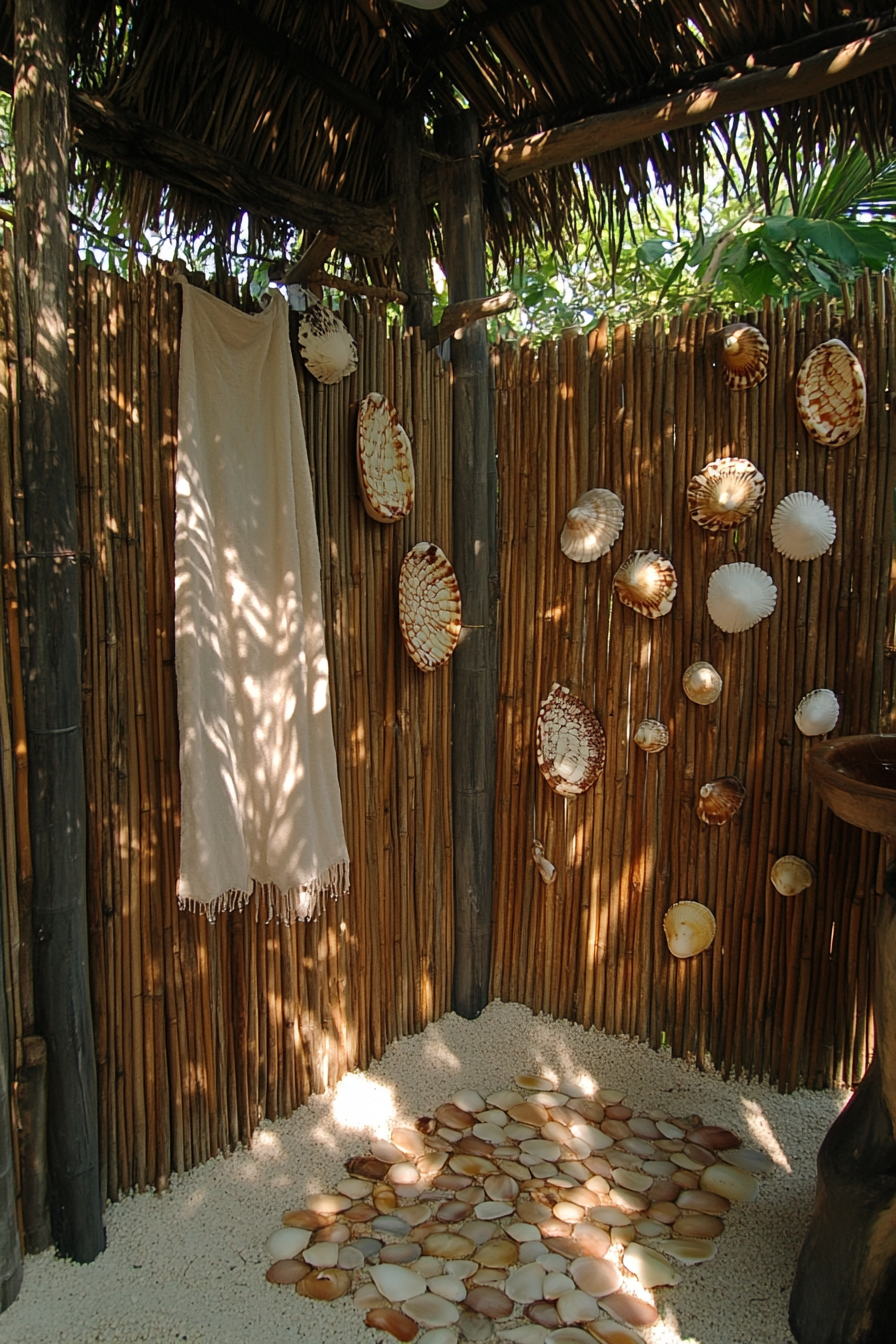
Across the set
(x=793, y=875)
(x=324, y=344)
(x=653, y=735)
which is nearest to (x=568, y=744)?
(x=653, y=735)

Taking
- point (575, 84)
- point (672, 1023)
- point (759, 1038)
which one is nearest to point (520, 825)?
point (672, 1023)

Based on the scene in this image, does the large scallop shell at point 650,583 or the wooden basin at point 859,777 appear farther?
the large scallop shell at point 650,583

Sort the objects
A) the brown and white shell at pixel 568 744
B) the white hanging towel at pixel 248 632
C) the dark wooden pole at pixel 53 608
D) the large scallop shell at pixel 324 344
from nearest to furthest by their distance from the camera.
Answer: the dark wooden pole at pixel 53 608 < the white hanging towel at pixel 248 632 < the large scallop shell at pixel 324 344 < the brown and white shell at pixel 568 744

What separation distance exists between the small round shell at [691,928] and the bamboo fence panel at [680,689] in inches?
1.5

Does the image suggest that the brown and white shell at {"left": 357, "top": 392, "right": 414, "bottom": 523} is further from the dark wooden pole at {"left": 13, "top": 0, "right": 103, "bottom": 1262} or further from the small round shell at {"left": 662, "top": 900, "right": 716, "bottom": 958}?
the small round shell at {"left": 662, "top": 900, "right": 716, "bottom": 958}

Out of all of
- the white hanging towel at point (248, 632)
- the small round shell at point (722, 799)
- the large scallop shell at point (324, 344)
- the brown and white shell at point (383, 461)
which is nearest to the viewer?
the white hanging towel at point (248, 632)

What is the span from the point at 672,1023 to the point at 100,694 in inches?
63.2

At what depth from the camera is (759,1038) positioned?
2.21 metres

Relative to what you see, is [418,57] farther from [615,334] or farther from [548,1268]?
[548,1268]

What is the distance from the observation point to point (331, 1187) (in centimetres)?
189

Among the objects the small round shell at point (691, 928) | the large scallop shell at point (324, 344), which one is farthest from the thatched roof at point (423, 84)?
the small round shell at point (691, 928)

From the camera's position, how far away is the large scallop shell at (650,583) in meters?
2.18

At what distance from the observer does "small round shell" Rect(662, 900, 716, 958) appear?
222 cm

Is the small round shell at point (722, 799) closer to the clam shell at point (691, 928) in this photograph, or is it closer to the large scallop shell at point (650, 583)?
the clam shell at point (691, 928)
